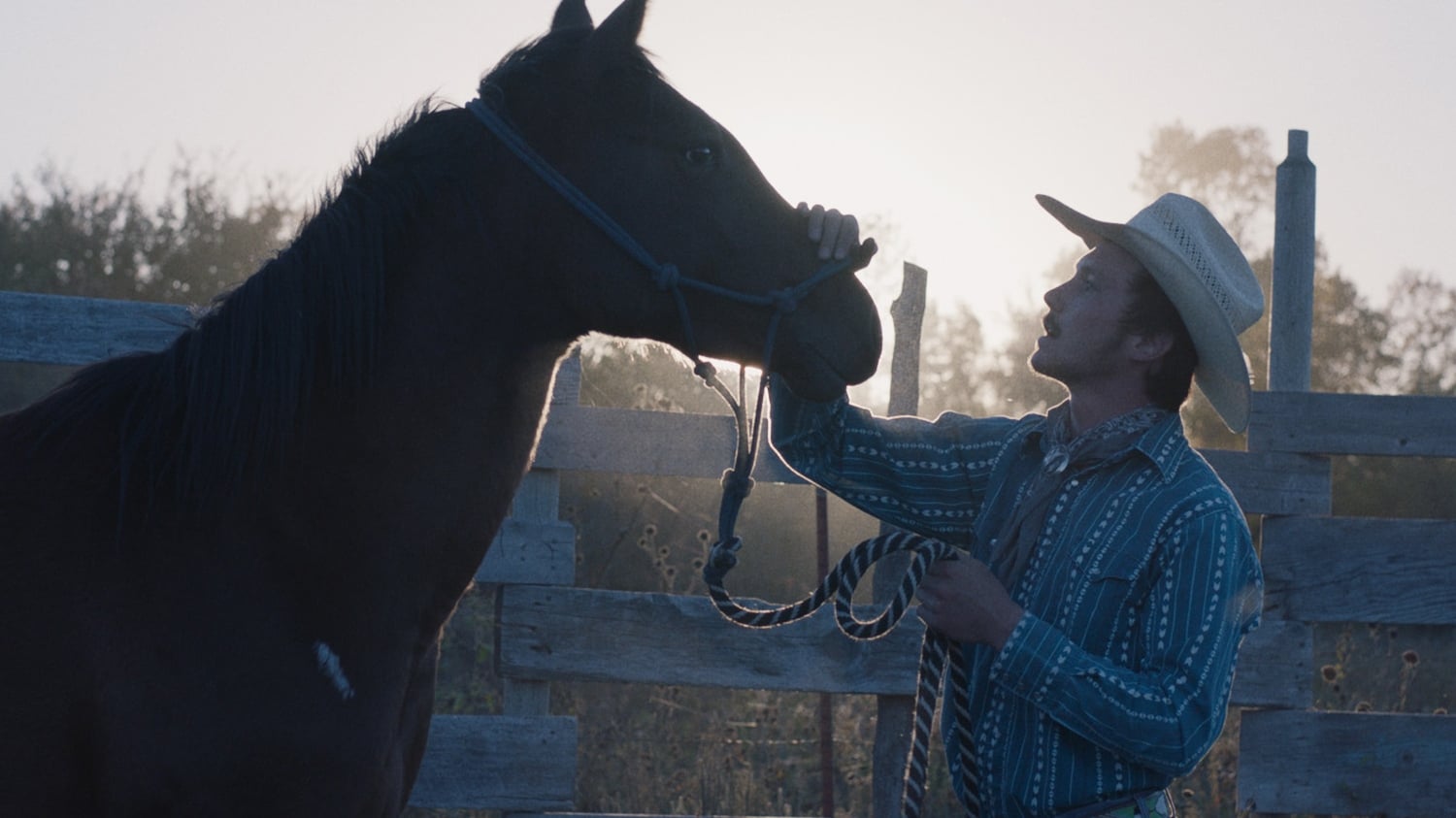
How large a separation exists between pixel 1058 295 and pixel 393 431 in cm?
134

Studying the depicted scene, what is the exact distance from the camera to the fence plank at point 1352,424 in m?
4.76

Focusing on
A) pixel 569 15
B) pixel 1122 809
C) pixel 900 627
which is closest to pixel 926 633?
pixel 1122 809

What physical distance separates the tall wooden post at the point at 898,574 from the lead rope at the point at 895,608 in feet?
6.12

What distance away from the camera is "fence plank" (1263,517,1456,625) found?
4730mm

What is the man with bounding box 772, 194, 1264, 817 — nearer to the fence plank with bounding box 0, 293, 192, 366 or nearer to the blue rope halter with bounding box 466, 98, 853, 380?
the blue rope halter with bounding box 466, 98, 853, 380

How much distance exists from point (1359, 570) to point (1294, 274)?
1.16m

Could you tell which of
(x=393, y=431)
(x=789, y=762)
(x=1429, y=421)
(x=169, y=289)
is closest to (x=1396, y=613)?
(x=1429, y=421)

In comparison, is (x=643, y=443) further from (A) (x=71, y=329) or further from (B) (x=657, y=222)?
(B) (x=657, y=222)

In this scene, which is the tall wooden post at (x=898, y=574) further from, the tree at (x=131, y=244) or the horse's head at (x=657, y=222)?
the tree at (x=131, y=244)

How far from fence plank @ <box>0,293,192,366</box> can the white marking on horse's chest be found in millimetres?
2151

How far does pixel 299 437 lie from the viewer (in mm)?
2180

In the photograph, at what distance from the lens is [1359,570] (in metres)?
4.75

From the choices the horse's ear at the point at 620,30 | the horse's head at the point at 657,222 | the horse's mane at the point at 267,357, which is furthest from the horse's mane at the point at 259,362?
the horse's ear at the point at 620,30

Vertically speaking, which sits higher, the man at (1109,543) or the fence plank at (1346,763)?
the man at (1109,543)
